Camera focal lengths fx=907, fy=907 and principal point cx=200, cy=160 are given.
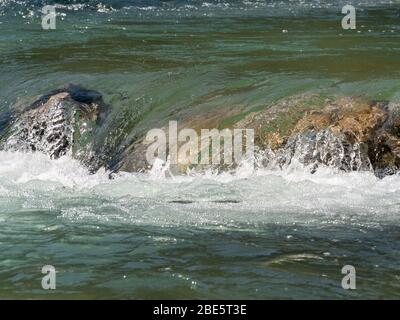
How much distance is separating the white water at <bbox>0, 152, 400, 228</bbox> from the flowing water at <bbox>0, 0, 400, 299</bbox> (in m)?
0.02

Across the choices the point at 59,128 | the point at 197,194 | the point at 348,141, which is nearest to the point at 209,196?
the point at 197,194

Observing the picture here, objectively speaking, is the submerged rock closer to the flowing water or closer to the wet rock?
the flowing water

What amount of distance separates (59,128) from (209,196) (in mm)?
2754

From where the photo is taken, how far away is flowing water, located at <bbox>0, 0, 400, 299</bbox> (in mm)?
5902

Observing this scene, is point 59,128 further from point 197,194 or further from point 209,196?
point 209,196

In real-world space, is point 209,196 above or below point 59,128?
below

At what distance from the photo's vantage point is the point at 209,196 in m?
8.11

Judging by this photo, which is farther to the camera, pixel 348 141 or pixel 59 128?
pixel 59 128

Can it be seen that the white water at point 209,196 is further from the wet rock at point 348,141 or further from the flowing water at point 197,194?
the wet rock at point 348,141

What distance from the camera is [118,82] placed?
11297mm

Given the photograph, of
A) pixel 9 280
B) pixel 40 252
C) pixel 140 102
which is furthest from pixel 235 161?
pixel 9 280

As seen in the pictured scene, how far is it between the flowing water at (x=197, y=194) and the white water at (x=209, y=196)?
0.7 inches

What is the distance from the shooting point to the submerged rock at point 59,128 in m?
10.0
